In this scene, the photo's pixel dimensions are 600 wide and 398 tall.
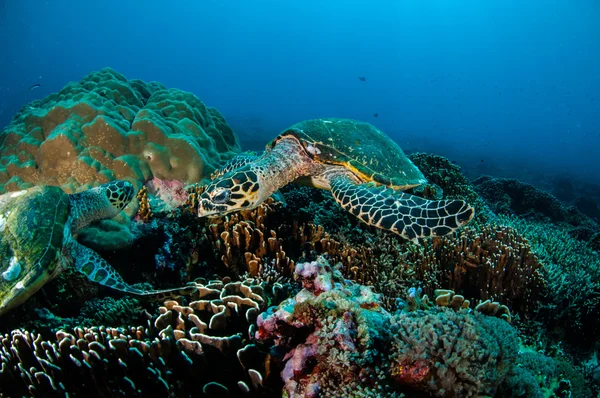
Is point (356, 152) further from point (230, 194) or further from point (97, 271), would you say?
point (97, 271)

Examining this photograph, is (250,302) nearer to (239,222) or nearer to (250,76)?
(239,222)

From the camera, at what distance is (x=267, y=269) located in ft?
10.5

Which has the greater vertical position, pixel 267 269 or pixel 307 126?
pixel 307 126

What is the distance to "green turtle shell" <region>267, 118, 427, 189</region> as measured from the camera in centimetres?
457

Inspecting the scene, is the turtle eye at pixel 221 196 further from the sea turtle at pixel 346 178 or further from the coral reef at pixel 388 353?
the coral reef at pixel 388 353

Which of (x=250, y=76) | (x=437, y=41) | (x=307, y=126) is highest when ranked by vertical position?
(x=437, y=41)

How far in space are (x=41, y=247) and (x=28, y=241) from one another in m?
0.13

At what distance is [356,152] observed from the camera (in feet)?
15.4

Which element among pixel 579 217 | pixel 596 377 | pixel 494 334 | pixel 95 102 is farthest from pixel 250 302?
pixel 579 217

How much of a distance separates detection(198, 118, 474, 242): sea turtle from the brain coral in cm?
125

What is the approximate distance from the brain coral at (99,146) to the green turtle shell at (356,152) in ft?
6.74

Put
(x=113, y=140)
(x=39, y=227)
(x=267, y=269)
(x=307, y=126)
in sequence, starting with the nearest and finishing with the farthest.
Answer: (x=39, y=227), (x=267, y=269), (x=307, y=126), (x=113, y=140)

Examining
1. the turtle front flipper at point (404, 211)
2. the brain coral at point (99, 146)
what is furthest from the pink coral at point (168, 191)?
the turtle front flipper at point (404, 211)

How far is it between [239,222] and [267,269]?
909mm
